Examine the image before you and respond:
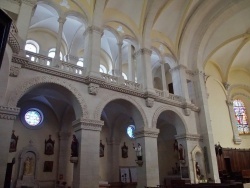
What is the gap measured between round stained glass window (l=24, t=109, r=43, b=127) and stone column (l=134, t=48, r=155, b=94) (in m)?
6.66

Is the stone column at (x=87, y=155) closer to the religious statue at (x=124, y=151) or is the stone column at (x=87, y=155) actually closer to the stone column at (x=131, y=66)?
the stone column at (x=131, y=66)

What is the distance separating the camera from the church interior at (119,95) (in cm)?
951

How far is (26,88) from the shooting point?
8695 mm

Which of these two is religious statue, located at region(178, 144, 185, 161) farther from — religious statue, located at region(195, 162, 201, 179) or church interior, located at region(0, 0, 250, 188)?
religious statue, located at region(195, 162, 201, 179)

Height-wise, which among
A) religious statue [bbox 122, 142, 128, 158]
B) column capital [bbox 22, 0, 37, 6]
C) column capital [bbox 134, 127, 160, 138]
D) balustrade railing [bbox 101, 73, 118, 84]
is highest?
column capital [bbox 22, 0, 37, 6]

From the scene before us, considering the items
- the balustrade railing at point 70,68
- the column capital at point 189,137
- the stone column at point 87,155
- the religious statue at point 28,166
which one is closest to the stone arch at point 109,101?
the stone column at point 87,155

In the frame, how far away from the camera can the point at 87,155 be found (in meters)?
9.40

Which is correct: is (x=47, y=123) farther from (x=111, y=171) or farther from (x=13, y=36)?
(x=13, y=36)

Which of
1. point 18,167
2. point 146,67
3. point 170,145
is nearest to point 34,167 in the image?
point 18,167

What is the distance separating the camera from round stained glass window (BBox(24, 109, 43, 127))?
13.5m

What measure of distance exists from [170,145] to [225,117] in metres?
5.83

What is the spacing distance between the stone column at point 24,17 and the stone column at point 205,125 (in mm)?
11736

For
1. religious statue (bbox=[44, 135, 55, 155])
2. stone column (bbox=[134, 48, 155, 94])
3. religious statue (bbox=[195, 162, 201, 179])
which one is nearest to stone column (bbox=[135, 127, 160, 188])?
stone column (bbox=[134, 48, 155, 94])

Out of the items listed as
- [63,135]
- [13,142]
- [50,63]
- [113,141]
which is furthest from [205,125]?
[13,142]
